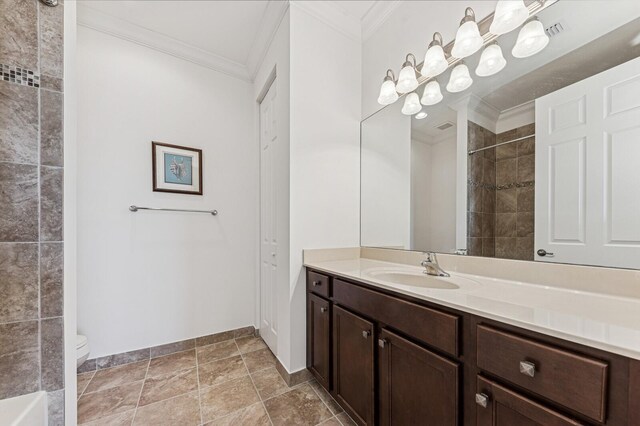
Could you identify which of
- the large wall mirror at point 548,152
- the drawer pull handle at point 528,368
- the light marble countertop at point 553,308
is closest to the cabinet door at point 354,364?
the light marble countertop at point 553,308

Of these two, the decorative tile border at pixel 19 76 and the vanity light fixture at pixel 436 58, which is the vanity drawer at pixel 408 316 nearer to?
the vanity light fixture at pixel 436 58

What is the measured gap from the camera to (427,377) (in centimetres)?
87

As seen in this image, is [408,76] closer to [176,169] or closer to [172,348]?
[176,169]

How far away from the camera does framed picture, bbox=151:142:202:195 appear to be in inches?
79.1

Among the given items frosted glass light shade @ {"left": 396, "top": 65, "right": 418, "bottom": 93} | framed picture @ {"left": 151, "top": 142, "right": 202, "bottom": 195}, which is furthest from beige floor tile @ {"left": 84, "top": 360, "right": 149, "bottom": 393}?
frosted glass light shade @ {"left": 396, "top": 65, "right": 418, "bottom": 93}

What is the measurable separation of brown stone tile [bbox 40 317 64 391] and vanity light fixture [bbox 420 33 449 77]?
216cm

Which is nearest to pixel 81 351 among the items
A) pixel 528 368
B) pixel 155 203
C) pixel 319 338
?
pixel 155 203

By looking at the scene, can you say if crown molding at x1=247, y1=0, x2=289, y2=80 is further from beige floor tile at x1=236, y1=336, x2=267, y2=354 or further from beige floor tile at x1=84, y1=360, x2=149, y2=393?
beige floor tile at x1=84, y1=360, x2=149, y2=393

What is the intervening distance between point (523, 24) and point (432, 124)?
1.88 ft

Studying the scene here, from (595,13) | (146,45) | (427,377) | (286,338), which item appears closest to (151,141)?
(146,45)

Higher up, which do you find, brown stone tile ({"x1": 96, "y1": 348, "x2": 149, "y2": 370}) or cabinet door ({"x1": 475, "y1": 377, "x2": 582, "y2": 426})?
cabinet door ({"x1": 475, "y1": 377, "x2": 582, "y2": 426})

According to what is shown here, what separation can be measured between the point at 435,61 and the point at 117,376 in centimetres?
292

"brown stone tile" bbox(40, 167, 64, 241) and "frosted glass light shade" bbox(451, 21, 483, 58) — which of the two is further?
"frosted glass light shade" bbox(451, 21, 483, 58)

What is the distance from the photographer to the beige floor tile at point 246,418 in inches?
51.5
